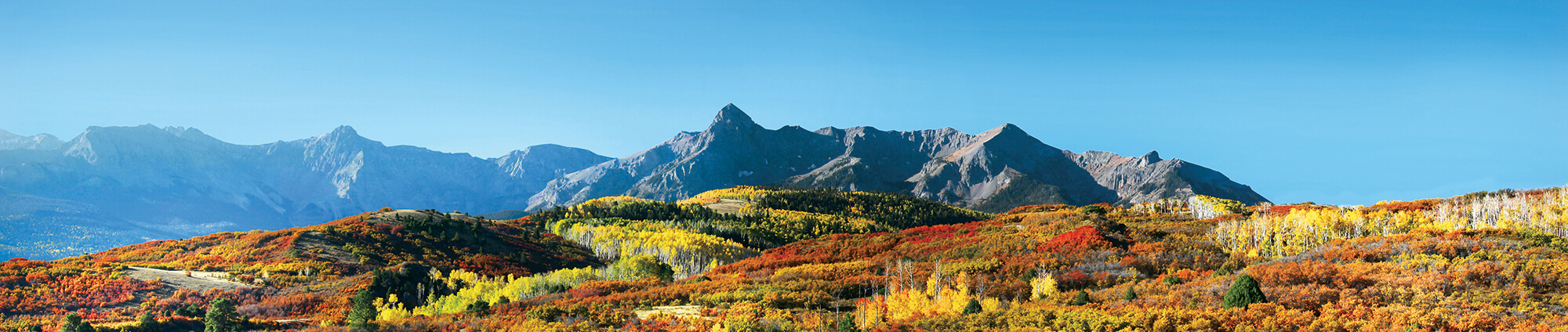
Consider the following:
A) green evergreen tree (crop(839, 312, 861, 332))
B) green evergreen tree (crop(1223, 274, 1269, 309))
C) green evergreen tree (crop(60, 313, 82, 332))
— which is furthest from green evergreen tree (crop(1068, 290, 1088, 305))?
green evergreen tree (crop(60, 313, 82, 332))

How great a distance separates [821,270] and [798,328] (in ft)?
96.4

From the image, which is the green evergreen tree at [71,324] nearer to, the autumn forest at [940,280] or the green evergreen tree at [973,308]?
the autumn forest at [940,280]

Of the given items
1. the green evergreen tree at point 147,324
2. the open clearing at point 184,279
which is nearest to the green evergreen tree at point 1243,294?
the green evergreen tree at point 147,324

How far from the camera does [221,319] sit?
6203cm

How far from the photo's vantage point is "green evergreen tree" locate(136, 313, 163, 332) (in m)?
57.9

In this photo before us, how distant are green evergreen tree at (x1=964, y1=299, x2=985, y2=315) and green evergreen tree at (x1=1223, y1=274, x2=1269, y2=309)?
41.4ft

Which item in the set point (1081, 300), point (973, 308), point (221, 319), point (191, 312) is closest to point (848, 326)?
point (973, 308)

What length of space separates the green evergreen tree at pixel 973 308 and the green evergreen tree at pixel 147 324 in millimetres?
60920

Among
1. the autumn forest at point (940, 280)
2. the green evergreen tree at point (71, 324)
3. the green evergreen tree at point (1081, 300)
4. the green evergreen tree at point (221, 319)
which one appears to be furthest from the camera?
the green evergreen tree at point (221, 319)

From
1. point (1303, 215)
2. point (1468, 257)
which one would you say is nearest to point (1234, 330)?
point (1468, 257)

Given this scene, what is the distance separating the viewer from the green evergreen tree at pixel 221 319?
61.2 m

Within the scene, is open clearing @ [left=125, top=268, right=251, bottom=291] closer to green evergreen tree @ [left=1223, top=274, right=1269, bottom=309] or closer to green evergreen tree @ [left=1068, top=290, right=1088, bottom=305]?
green evergreen tree @ [left=1068, top=290, right=1088, bottom=305]

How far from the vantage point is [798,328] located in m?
41.7

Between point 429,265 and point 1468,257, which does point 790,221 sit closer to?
point 429,265
